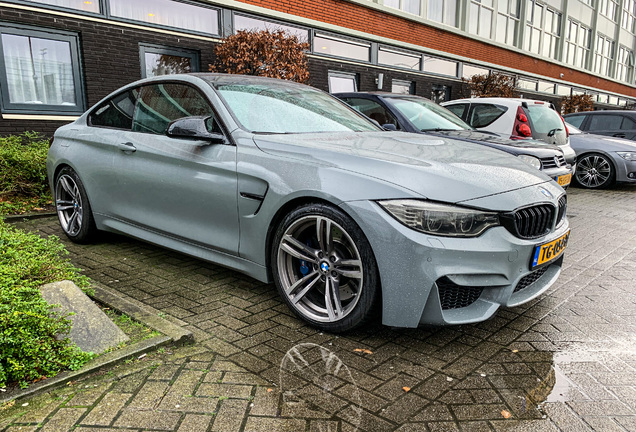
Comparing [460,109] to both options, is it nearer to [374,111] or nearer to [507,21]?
[374,111]

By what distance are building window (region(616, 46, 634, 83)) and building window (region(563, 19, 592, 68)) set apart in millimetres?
6770

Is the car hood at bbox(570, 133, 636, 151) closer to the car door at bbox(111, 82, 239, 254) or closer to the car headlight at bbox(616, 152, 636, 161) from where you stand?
the car headlight at bbox(616, 152, 636, 161)

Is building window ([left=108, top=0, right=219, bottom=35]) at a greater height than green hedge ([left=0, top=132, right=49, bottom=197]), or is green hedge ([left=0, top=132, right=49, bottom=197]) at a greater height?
building window ([left=108, top=0, right=219, bottom=35])

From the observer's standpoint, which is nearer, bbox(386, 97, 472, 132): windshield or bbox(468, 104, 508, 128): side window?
bbox(386, 97, 472, 132): windshield

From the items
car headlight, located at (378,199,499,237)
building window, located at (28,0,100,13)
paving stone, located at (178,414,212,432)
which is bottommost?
paving stone, located at (178,414,212,432)

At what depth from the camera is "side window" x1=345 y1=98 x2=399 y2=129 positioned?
6679 mm

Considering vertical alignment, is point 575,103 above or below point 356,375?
above

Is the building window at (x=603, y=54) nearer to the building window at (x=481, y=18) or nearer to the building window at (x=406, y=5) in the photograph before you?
the building window at (x=481, y=18)

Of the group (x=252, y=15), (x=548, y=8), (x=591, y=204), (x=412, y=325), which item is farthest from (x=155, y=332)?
(x=548, y=8)

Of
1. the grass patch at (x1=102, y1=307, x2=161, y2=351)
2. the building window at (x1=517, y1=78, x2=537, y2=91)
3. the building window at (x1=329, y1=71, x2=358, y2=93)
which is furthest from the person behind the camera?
the building window at (x1=517, y1=78, x2=537, y2=91)

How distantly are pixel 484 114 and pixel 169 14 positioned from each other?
6587 mm

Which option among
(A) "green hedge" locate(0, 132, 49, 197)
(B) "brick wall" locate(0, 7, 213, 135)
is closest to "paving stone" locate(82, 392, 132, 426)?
(A) "green hedge" locate(0, 132, 49, 197)

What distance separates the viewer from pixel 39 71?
8.37 metres

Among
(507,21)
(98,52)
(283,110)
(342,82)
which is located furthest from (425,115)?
(507,21)
